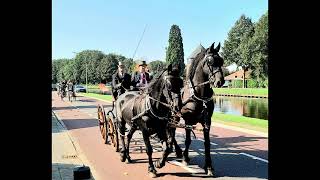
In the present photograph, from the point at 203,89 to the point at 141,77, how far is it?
9.14 ft

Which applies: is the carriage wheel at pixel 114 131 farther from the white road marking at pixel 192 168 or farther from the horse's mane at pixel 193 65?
the horse's mane at pixel 193 65

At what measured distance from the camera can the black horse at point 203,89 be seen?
27.9ft

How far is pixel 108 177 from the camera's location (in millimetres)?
8586

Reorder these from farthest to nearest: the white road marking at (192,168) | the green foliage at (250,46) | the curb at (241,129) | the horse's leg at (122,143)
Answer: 1. the green foliage at (250,46)
2. the curb at (241,129)
3. the horse's leg at (122,143)
4. the white road marking at (192,168)

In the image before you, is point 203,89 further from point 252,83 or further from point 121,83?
point 252,83

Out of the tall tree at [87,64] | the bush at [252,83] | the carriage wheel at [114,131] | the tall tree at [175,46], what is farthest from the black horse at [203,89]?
the tall tree at [87,64]

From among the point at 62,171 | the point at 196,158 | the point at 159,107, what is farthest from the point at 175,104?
the point at 196,158

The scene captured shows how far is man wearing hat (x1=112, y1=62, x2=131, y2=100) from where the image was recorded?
11.5m

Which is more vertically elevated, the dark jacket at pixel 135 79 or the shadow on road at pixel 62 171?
the dark jacket at pixel 135 79

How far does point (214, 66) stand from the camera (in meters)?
8.50

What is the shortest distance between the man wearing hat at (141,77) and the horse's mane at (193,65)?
6.80 ft

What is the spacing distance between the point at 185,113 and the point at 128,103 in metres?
1.55
